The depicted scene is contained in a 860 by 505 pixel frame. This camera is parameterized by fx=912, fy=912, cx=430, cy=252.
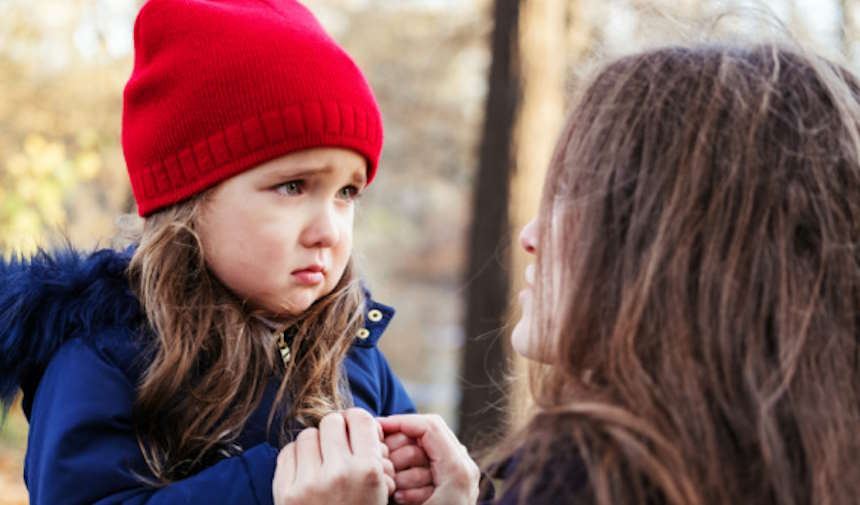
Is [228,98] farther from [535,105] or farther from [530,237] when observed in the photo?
[535,105]

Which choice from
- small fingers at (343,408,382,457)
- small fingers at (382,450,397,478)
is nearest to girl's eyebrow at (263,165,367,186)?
small fingers at (343,408,382,457)

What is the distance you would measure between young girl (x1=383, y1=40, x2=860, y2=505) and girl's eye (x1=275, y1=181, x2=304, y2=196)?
0.56m

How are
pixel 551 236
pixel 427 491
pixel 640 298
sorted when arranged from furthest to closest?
pixel 427 491 < pixel 551 236 < pixel 640 298

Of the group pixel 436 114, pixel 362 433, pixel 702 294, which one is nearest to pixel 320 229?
pixel 362 433

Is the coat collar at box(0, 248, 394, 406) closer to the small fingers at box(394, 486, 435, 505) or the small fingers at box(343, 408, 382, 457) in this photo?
the small fingers at box(343, 408, 382, 457)

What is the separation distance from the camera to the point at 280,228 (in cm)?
183

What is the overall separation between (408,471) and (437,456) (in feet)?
0.21

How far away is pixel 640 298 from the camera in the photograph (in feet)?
4.50

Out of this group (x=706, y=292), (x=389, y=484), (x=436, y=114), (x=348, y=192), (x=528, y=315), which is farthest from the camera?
(x=436, y=114)

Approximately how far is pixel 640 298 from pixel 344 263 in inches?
31.2

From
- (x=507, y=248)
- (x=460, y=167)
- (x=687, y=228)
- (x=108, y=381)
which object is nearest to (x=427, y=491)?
(x=108, y=381)

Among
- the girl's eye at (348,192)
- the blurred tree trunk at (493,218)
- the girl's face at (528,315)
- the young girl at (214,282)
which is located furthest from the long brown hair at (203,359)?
the blurred tree trunk at (493,218)

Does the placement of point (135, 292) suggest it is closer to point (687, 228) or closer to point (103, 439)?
point (103, 439)

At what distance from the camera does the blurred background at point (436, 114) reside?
2529 millimetres
